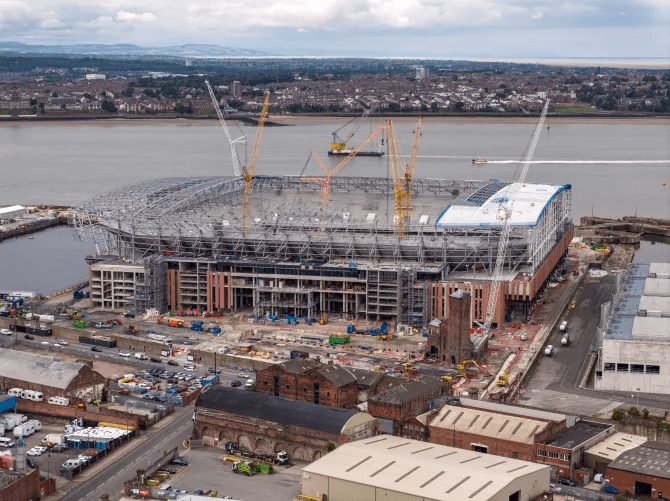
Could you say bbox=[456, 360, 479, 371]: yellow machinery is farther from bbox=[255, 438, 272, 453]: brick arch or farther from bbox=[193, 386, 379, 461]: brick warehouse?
bbox=[255, 438, 272, 453]: brick arch

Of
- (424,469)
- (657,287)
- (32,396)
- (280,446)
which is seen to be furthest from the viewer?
(657,287)

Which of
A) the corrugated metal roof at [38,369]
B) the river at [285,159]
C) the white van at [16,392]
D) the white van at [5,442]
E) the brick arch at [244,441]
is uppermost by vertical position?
the corrugated metal roof at [38,369]

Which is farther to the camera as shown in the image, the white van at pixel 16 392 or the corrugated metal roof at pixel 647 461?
the white van at pixel 16 392

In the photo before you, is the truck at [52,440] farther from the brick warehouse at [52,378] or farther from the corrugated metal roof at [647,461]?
the corrugated metal roof at [647,461]

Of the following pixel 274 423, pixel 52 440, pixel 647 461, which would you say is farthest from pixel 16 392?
pixel 647 461

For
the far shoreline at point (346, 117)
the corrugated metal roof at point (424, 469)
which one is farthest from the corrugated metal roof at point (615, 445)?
the far shoreline at point (346, 117)

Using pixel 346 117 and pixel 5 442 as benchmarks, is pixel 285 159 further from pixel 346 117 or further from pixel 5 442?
pixel 5 442
